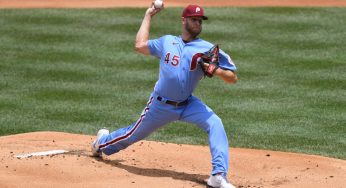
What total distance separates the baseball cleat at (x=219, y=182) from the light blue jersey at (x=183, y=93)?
0.18ft

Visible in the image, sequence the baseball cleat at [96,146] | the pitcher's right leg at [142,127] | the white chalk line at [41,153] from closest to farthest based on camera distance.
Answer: the pitcher's right leg at [142,127]
the white chalk line at [41,153]
the baseball cleat at [96,146]

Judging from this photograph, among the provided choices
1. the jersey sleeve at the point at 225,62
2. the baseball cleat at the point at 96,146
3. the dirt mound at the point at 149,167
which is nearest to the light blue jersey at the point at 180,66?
the jersey sleeve at the point at 225,62

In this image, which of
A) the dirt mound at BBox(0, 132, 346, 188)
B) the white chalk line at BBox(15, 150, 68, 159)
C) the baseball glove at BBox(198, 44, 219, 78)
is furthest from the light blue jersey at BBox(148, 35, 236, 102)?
the white chalk line at BBox(15, 150, 68, 159)

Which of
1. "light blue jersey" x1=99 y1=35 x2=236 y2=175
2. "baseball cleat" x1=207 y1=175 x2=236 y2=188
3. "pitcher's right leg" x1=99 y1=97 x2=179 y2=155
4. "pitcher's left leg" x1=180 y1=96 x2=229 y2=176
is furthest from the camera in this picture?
"pitcher's right leg" x1=99 y1=97 x2=179 y2=155

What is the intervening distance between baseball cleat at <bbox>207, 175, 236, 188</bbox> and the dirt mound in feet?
0.62

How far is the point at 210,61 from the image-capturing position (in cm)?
780

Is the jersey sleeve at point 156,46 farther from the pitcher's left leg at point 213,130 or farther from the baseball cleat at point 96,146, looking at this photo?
the baseball cleat at point 96,146

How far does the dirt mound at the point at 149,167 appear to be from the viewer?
25.8 ft

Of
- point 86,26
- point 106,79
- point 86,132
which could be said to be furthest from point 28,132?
point 86,26

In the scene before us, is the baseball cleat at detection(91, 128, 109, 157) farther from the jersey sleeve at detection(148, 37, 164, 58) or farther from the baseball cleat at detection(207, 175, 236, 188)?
the baseball cleat at detection(207, 175, 236, 188)

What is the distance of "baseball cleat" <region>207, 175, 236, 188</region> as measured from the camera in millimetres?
7688

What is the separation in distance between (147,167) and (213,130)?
1.03m

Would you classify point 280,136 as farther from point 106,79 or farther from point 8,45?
point 8,45

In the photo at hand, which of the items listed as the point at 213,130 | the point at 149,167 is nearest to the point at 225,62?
the point at 213,130
